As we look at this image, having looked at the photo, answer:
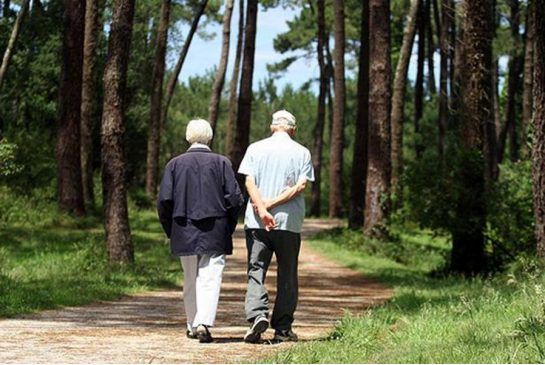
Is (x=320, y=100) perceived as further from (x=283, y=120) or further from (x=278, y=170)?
(x=278, y=170)

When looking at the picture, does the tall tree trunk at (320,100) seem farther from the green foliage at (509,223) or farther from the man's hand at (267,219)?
the man's hand at (267,219)

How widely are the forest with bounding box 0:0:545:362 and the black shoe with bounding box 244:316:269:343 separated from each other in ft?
2.19

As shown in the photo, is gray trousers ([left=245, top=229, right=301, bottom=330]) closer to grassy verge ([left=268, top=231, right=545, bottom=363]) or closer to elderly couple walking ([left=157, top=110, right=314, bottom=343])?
elderly couple walking ([left=157, top=110, right=314, bottom=343])

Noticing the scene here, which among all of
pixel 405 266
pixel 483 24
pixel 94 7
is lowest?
pixel 405 266

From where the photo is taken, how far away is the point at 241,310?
46.1 ft

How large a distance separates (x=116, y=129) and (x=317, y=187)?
37491 millimetres

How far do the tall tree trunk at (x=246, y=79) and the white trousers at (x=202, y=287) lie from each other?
92.2 ft

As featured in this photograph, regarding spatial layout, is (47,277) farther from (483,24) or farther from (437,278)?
(483,24)

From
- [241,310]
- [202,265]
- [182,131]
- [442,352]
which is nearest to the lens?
[442,352]

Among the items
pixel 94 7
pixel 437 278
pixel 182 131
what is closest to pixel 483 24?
pixel 437 278

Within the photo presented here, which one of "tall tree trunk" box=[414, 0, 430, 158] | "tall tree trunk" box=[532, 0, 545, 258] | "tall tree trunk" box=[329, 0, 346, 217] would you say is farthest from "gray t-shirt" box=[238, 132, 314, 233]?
"tall tree trunk" box=[414, 0, 430, 158]

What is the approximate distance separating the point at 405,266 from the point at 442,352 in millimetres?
15893

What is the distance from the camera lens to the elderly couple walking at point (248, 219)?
10.1m

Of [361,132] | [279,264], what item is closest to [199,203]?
[279,264]
